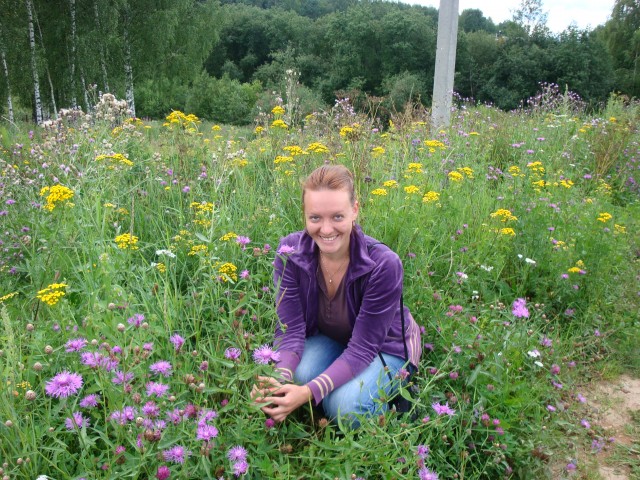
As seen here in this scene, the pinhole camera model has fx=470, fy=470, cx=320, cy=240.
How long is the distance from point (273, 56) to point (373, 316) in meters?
47.8

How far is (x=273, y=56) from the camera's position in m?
45.9

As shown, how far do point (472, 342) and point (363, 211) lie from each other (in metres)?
1.17

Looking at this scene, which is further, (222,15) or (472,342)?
(222,15)

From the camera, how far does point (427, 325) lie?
2.45 m

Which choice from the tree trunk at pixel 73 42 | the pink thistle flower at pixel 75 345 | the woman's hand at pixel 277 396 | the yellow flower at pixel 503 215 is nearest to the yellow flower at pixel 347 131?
the yellow flower at pixel 503 215

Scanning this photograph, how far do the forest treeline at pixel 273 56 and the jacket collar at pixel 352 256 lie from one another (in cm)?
233

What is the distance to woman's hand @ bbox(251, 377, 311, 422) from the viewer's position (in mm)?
1481

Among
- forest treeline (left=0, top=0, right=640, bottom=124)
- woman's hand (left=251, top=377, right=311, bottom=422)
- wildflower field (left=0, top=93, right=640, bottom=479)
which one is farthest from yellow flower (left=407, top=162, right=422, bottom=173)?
woman's hand (left=251, top=377, right=311, bottom=422)

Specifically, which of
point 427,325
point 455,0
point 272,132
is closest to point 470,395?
point 427,325

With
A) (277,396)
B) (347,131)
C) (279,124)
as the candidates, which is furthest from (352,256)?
(279,124)

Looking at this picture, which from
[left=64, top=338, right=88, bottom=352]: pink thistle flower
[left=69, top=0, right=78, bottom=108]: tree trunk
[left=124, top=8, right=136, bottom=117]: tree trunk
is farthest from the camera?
[left=124, top=8, right=136, bottom=117]: tree trunk

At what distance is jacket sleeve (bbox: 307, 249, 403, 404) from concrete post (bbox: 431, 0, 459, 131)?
4.11m

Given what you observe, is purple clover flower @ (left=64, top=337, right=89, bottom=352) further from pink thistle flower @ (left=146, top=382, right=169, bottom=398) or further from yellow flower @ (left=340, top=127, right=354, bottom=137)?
yellow flower @ (left=340, top=127, right=354, bottom=137)

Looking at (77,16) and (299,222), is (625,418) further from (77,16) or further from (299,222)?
(77,16)
